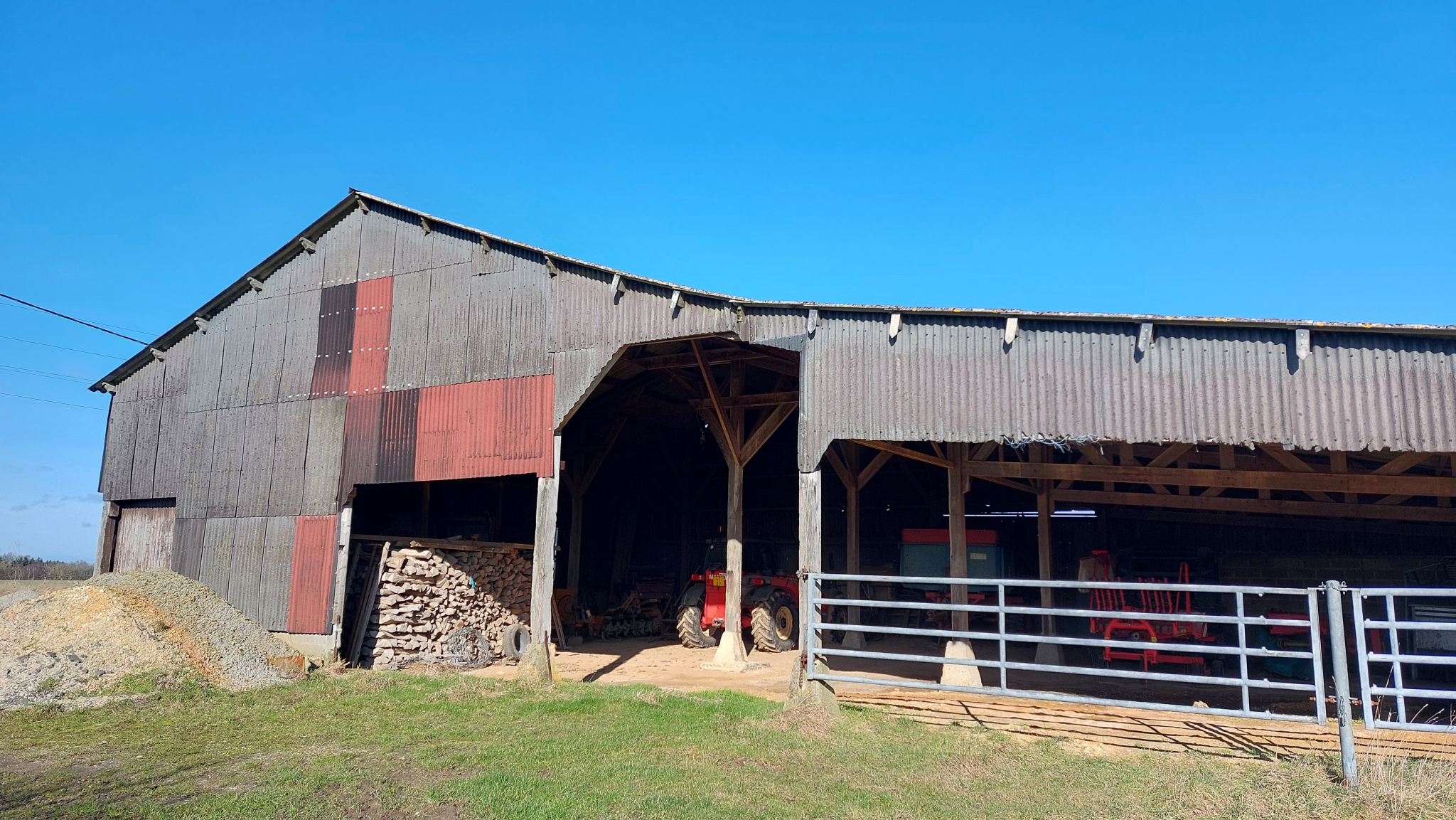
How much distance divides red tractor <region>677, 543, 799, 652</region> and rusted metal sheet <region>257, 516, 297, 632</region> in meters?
6.69

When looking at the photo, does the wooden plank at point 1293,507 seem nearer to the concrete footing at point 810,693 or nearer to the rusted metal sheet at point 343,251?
the concrete footing at point 810,693

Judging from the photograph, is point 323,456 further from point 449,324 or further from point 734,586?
point 734,586

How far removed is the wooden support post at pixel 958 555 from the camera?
10.2 m

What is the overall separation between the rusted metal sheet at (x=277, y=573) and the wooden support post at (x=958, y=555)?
10.3 m

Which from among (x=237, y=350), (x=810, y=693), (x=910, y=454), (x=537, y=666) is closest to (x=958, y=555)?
(x=910, y=454)

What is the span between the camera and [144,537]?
651 inches

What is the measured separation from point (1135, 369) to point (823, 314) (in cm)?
346

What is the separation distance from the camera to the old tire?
14438 millimetres

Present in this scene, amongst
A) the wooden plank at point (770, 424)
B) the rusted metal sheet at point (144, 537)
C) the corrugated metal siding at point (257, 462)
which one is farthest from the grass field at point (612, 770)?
the rusted metal sheet at point (144, 537)

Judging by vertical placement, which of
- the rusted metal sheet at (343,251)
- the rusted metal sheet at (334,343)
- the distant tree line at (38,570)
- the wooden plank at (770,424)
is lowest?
the distant tree line at (38,570)

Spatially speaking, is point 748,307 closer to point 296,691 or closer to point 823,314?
point 823,314

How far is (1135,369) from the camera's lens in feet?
29.9

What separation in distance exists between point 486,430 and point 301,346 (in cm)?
473

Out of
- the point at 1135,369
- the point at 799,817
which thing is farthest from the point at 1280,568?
the point at 799,817
